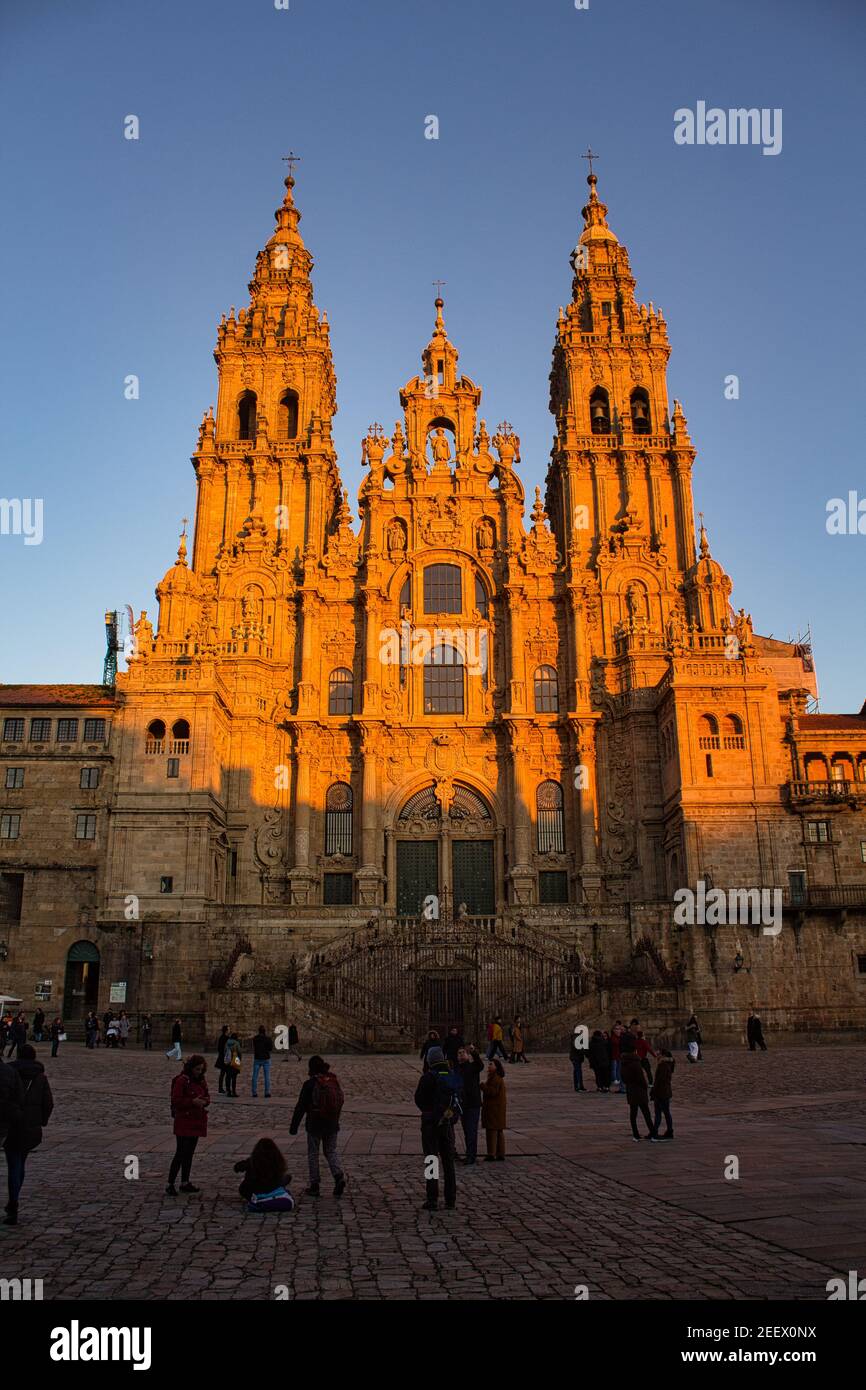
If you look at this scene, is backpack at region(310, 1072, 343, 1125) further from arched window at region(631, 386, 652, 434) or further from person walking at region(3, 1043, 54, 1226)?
arched window at region(631, 386, 652, 434)

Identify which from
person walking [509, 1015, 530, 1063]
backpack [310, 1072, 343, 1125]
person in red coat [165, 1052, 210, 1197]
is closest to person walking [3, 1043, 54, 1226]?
person in red coat [165, 1052, 210, 1197]

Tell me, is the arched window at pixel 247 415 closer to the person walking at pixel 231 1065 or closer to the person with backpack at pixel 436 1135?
the person walking at pixel 231 1065

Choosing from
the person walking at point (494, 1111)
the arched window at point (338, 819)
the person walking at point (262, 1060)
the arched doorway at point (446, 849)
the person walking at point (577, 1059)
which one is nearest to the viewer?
the person walking at point (494, 1111)

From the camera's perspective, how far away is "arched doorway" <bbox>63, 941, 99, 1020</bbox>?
46562 millimetres

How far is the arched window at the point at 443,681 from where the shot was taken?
53.9m

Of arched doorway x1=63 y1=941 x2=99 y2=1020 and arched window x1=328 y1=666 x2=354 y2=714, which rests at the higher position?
arched window x1=328 y1=666 x2=354 y2=714

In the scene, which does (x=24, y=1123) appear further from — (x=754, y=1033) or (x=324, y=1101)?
(x=754, y=1033)

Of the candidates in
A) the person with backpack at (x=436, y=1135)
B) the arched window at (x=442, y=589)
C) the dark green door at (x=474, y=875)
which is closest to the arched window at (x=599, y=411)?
the arched window at (x=442, y=589)

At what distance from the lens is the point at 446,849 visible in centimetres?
5147

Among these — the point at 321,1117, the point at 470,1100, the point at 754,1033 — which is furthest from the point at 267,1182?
the point at 754,1033

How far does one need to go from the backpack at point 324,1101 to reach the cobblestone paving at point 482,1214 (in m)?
0.98

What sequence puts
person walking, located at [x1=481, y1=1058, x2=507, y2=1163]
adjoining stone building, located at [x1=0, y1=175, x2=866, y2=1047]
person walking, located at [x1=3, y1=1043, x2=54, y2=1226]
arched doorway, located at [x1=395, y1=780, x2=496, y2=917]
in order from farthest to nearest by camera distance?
arched doorway, located at [x1=395, y1=780, x2=496, y2=917], adjoining stone building, located at [x1=0, y1=175, x2=866, y2=1047], person walking, located at [x1=481, y1=1058, x2=507, y2=1163], person walking, located at [x1=3, y1=1043, x2=54, y2=1226]

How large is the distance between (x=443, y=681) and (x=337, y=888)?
36.9 feet

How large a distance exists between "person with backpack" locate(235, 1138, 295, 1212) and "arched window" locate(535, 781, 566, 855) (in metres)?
39.3
